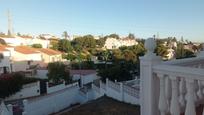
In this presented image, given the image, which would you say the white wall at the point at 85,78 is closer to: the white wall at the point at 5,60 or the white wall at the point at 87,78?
the white wall at the point at 87,78

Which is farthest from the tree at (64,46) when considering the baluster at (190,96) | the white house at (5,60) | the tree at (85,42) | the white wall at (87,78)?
the baluster at (190,96)

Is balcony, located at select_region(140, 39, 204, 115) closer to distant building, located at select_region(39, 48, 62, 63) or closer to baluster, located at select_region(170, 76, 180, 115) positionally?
baluster, located at select_region(170, 76, 180, 115)

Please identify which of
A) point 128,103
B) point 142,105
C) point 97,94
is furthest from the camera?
point 97,94

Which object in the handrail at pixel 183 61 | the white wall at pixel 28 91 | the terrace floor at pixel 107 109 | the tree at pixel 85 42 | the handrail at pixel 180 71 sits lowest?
the white wall at pixel 28 91

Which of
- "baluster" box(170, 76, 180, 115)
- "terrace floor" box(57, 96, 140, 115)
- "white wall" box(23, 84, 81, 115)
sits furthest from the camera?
"white wall" box(23, 84, 81, 115)

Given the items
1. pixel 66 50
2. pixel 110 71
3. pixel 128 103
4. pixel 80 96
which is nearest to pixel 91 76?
pixel 110 71

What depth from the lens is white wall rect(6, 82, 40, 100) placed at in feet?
70.0

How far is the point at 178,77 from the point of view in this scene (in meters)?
2.79

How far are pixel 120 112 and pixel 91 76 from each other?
18078 millimetres

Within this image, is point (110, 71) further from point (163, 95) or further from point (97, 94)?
point (163, 95)

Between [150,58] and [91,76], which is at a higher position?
[150,58]

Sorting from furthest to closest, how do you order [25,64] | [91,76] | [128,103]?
[25,64]
[91,76]
[128,103]

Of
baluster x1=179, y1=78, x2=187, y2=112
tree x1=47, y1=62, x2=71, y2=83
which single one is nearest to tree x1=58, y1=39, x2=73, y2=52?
tree x1=47, y1=62, x2=71, y2=83

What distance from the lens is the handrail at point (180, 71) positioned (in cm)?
256
